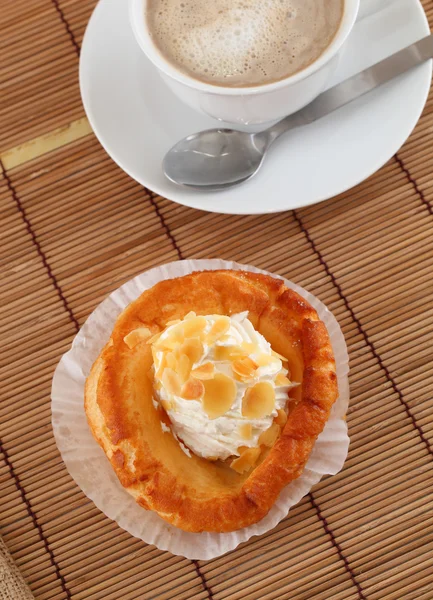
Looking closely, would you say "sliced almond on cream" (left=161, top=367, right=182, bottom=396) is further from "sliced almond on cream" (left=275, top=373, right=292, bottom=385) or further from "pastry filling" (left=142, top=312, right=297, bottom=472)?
"sliced almond on cream" (left=275, top=373, right=292, bottom=385)

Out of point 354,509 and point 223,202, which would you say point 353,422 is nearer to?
point 354,509

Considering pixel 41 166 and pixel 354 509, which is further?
pixel 41 166

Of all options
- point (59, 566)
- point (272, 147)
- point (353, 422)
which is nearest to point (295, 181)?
point (272, 147)

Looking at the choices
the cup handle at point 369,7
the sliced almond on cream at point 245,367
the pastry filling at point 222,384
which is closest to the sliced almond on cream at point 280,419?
the pastry filling at point 222,384

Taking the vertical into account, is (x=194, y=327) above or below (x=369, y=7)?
below

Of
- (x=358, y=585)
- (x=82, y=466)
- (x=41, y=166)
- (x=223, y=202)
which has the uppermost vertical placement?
(x=41, y=166)

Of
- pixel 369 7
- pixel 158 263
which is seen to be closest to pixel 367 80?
pixel 369 7

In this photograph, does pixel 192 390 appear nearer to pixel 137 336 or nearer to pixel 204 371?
pixel 204 371
